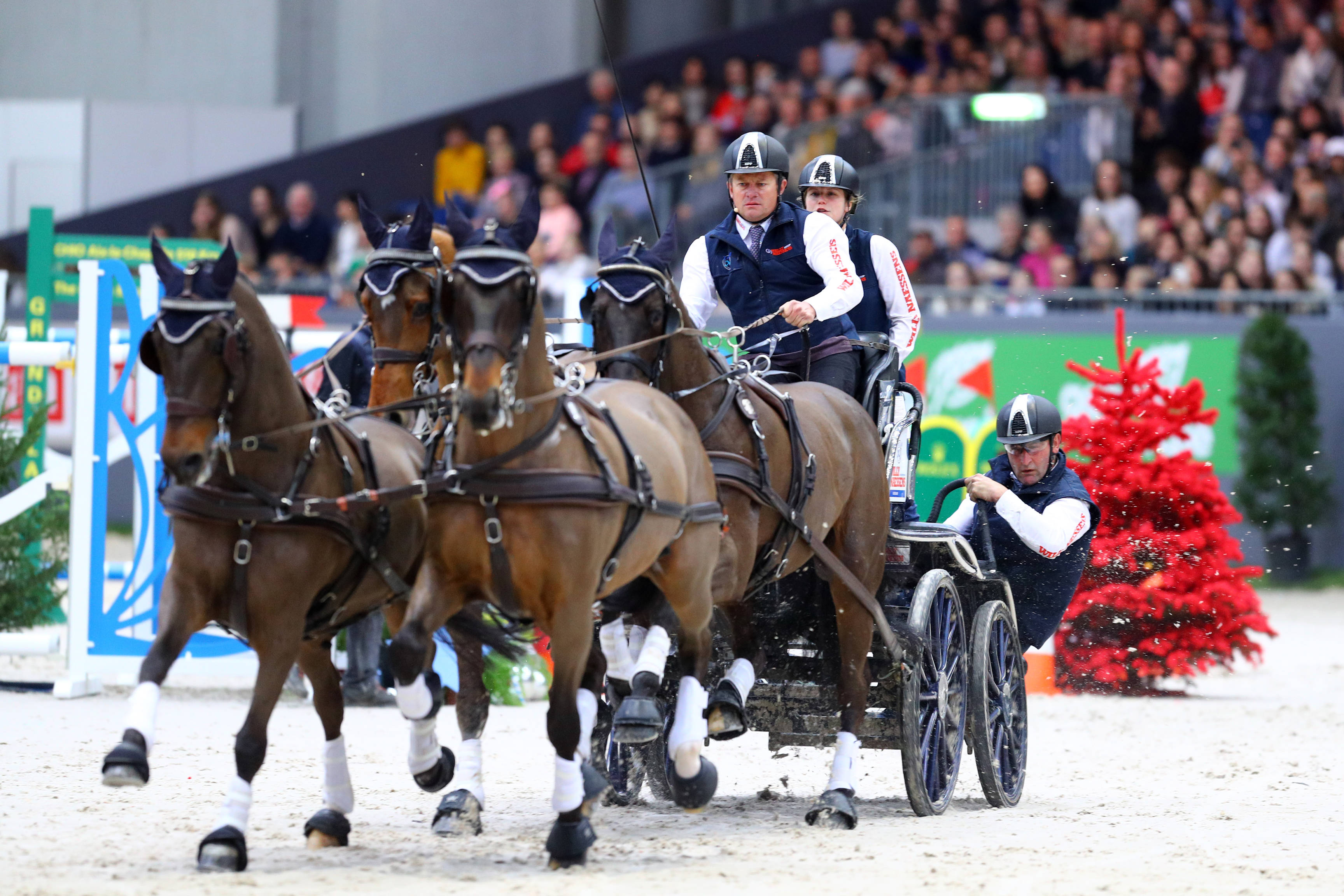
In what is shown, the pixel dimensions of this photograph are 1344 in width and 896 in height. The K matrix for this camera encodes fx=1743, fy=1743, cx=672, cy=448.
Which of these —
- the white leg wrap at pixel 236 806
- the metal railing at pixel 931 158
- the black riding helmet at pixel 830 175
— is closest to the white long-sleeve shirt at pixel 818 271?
the black riding helmet at pixel 830 175

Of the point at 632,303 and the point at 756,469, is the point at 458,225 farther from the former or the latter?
the point at 756,469

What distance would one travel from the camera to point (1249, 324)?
1489 centimetres

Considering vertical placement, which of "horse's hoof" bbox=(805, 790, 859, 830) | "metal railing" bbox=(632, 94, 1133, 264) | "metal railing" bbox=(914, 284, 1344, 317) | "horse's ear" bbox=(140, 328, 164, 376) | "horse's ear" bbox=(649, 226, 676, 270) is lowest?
"horse's hoof" bbox=(805, 790, 859, 830)

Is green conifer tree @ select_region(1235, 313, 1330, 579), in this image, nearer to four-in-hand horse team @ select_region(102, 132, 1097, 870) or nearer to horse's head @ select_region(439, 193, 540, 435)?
four-in-hand horse team @ select_region(102, 132, 1097, 870)

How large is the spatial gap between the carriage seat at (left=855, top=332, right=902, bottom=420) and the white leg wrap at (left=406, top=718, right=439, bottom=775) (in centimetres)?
238

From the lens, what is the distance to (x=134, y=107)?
63.0 feet

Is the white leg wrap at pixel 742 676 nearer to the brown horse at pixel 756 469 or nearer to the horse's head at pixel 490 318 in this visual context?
the brown horse at pixel 756 469

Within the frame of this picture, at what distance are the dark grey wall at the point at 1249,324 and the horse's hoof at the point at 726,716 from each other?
30.0 feet

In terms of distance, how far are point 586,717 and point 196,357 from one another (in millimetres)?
1770

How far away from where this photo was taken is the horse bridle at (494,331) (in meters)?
4.91

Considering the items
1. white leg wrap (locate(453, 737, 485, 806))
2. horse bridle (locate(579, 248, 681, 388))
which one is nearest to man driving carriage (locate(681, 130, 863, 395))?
horse bridle (locate(579, 248, 681, 388))

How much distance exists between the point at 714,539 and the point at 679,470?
0.29m

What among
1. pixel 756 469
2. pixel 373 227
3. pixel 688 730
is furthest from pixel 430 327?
pixel 688 730

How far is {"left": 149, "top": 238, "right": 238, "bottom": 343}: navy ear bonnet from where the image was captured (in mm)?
4973
